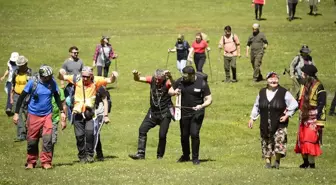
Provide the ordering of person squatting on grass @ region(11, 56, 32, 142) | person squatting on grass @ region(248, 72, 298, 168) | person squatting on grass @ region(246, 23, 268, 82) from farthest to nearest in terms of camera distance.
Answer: person squatting on grass @ region(246, 23, 268, 82), person squatting on grass @ region(11, 56, 32, 142), person squatting on grass @ region(248, 72, 298, 168)

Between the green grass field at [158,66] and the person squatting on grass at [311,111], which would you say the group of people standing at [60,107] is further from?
the person squatting on grass at [311,111]

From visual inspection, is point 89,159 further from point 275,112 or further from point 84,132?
point 275,112

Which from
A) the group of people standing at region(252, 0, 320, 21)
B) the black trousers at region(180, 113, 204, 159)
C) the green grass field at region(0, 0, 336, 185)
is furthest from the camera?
the group of people standing at region(252, 0, 320, 21)

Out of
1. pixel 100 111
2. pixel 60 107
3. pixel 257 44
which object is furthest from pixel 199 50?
pixel 60 107

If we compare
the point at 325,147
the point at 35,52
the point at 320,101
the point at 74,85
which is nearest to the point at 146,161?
the point at 74,85

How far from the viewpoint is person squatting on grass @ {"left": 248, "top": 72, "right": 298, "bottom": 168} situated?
19938 millimetres

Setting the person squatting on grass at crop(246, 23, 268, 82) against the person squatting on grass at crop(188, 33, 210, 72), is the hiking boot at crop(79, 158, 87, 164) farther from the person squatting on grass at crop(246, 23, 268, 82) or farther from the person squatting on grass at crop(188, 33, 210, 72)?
the person squatting on grass at crop(246, 23, 268, 82)

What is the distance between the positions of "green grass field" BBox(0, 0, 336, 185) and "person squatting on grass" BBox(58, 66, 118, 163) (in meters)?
0.68

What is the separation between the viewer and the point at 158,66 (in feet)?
155

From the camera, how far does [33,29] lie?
58.5 meters

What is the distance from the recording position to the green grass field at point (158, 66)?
19.4 meters

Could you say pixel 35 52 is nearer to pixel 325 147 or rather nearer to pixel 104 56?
pixel 104 56

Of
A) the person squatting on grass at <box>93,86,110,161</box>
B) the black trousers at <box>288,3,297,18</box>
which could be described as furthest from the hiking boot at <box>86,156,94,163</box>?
the black trousers at <box>288,3,297,18</box>

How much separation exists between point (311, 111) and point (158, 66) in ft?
87.5
